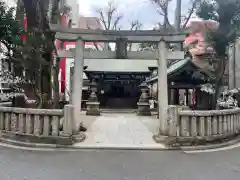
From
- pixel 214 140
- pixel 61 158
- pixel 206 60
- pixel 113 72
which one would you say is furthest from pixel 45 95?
pixel 113 72

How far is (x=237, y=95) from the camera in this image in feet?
43.7

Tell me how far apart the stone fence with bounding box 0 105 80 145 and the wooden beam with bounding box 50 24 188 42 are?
8.69 ft

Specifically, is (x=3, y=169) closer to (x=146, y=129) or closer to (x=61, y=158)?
(x=61, y=158)

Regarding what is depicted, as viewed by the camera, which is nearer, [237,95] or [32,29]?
[32,29]

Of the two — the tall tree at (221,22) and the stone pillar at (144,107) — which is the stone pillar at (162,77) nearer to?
the tall tree at (221,22)

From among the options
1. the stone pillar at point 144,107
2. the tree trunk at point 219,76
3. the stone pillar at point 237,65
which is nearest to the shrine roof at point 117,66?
the stone pillar at point 144,107

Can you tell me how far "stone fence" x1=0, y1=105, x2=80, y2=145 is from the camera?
696 cm

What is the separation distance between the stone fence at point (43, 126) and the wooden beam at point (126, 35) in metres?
2.65

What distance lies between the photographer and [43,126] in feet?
23.2

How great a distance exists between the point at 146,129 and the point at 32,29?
5598 millimetres

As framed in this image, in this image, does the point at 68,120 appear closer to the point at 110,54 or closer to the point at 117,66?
the point at 110,54

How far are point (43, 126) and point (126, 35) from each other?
4.10 m

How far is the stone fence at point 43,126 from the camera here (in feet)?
22.8

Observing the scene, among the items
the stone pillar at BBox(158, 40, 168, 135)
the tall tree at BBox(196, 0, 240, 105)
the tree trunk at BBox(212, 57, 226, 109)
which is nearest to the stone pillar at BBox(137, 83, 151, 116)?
the tree trunk at BBox(212, 57, 226, 109)
